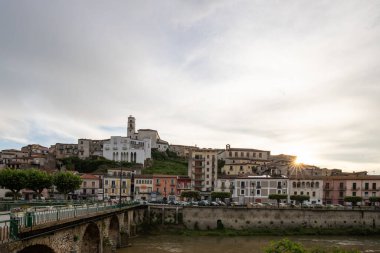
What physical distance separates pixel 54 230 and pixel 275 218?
5710 cm

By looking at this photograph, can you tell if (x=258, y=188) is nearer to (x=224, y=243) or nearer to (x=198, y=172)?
(x=198, y=172)

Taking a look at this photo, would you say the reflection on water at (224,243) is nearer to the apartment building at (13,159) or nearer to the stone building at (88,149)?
the apartment building at (13,159)

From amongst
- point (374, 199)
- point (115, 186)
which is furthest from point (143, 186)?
point (374, 199)

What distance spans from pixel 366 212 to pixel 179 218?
3584 centimetres

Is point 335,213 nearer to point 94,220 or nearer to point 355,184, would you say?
point 355,184

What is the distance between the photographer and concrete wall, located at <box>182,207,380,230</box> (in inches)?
2840

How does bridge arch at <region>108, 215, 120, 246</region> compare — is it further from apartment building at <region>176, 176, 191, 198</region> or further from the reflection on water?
apartment building at <region>176, 176, 191, 198</region>

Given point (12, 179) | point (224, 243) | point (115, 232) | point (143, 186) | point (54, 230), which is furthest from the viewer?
point (143, 186)

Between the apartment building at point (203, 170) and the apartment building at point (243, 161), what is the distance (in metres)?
15.3

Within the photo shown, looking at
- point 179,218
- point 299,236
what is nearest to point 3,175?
point 179,218

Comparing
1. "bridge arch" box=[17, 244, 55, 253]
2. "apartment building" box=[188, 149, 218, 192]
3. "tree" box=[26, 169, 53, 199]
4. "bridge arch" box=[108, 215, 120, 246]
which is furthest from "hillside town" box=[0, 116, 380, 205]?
"bridge arch" box=[17, 244, 55, 253]

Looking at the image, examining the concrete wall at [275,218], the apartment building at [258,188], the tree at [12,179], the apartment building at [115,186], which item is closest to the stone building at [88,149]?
the apartment building at [115,186]

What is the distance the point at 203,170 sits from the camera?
112 m

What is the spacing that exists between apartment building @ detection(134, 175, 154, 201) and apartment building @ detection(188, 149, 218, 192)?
12.9 meters
